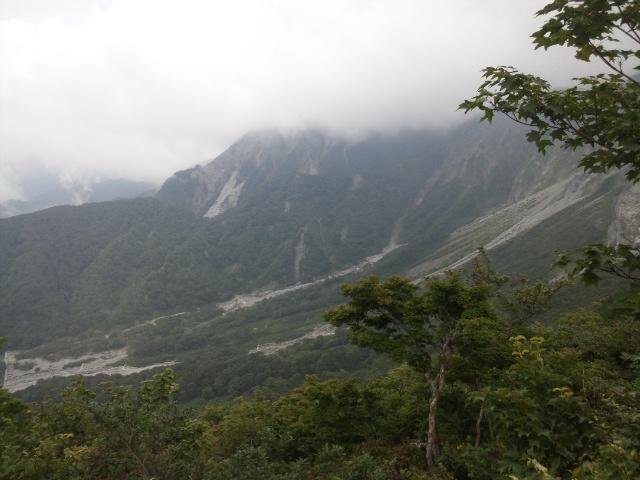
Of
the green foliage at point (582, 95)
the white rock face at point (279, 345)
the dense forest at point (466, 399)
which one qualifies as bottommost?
the white rock face at point (279, 345)

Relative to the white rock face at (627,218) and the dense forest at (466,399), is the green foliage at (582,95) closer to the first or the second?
the dense forest at (466,399)

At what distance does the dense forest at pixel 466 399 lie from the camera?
6.80 m

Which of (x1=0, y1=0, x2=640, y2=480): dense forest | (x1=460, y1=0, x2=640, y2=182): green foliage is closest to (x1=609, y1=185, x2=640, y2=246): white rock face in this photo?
(x1=0, y1=0, x2=640, y2=480): dense forest

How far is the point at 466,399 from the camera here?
1592cm

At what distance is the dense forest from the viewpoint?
6801 millimetres

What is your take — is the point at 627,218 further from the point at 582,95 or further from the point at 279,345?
the point at 582,95

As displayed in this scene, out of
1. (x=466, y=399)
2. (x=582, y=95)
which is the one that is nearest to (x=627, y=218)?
(x=466, y=399)

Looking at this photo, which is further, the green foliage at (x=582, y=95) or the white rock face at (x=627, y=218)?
the white rock face at (x=627, y=218)

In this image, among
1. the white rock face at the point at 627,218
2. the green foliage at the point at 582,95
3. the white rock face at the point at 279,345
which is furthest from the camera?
the white rock face at the point at 279,345

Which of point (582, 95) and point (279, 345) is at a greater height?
point (582, 95)

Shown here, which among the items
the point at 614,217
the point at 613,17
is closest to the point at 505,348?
the point at 613,17

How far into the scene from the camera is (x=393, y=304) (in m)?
18.4

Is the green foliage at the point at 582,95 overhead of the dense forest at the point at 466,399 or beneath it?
overhead

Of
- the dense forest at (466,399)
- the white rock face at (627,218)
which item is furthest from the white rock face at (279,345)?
the dense forest at (466,399)
